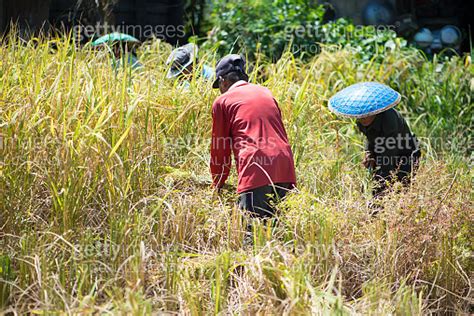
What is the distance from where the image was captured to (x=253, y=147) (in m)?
4.76

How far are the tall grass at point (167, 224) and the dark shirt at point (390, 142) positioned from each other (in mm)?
213

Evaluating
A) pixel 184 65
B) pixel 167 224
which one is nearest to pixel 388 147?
pixel 167 224

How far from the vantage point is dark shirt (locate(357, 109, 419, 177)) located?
540 cm

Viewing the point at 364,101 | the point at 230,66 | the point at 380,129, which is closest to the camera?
the point at 230,66

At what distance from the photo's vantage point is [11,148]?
4.69 m

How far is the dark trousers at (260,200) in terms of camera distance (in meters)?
4.79

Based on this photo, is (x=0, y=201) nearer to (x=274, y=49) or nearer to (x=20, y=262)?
(x=20, y=262)

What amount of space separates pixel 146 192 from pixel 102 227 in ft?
1.40

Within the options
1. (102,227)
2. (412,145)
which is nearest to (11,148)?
(102,227)

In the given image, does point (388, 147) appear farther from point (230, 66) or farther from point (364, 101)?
point (230, 66)

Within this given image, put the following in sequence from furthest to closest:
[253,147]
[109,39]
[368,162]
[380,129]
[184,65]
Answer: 1. [184,65]
2. [109,39]
3. [368,162]
4. [380,129]
5. [253,147]

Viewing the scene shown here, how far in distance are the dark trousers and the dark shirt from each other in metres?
0.92

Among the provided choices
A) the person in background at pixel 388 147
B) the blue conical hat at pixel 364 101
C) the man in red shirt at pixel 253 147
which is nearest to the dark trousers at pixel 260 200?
the man in red shirt at pixel 253 147

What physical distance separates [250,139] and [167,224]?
706mm
